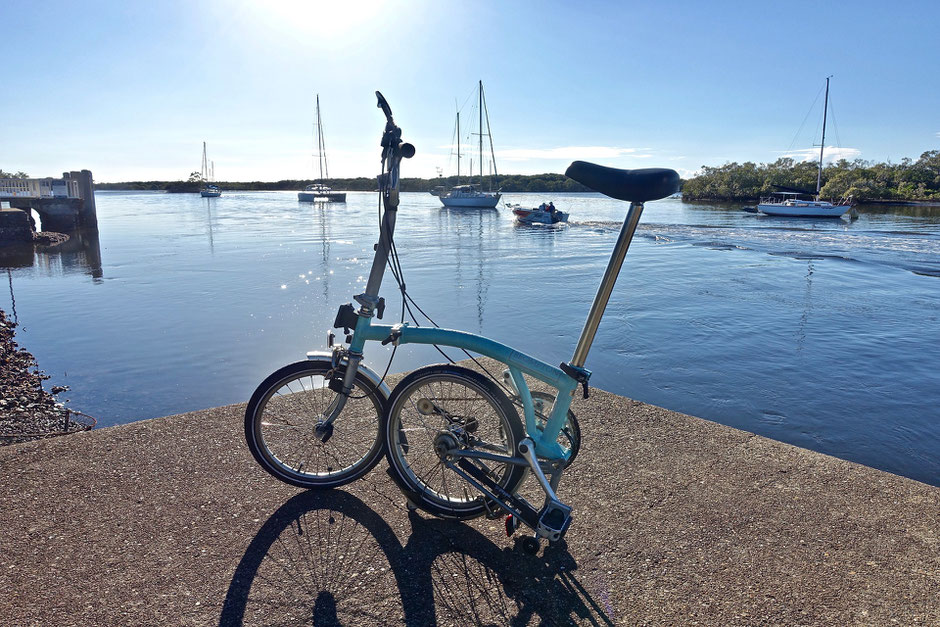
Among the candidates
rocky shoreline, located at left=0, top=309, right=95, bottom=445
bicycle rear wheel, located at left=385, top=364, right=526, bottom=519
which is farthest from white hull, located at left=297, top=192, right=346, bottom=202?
bicycle rear wheel, located at left=385, top=364, right=526, bottom=519

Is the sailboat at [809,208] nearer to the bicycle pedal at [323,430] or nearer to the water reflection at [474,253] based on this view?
the water reflection at [474,253]

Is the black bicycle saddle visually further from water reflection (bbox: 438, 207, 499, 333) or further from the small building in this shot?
the small building

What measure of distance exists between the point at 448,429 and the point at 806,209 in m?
65.4

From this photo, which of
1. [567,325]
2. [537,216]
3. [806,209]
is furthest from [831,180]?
[567,325]

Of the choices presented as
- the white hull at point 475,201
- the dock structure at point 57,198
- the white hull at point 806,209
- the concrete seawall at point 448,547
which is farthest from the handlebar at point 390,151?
the white hull at point 806,209

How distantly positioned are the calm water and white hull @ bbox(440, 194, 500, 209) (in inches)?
1599

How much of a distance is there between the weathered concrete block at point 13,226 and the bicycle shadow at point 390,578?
95.2 feet

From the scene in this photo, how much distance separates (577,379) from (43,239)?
3104cm

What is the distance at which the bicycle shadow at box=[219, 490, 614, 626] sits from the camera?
2299 millimetres

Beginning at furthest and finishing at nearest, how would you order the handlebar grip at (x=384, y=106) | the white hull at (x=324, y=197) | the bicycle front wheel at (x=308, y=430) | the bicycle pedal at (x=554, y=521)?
the white hull at (x=324, y=197), the bicycle front wheel at (x=308, y=430), the handlebar grip at (x=384, y=106), the bicycle pedal at (x=554, y=521)

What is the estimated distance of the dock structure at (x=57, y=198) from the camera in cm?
3127

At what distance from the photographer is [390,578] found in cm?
251

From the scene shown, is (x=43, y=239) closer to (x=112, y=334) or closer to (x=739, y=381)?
(x=112, y=334)

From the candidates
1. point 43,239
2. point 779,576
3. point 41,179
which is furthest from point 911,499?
point 41,179
